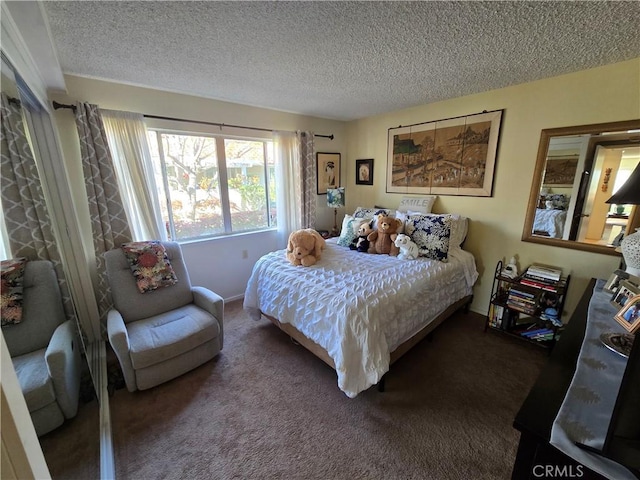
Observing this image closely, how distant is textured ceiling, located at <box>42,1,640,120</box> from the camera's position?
1301mm

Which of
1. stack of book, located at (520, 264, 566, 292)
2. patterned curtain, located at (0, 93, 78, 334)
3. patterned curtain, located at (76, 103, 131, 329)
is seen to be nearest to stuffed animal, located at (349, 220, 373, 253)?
stack of book, located at (520, 264, 566, 292)

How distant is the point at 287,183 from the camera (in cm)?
348

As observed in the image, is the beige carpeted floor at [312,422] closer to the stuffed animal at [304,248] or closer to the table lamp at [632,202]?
the stuffed animal at [304,248]

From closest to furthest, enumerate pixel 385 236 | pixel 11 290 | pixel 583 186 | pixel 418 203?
pixel 11 290
pixel 583 186
pixel 385 236
pixel 418 203

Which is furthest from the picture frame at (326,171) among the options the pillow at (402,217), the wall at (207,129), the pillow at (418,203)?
the pillow at (402,217)

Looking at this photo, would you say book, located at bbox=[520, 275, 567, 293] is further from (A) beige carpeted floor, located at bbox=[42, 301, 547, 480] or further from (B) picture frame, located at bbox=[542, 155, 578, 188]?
(B) picture frame, located at bbox=[542, 155, 578, 188]

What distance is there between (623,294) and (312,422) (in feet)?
6.21

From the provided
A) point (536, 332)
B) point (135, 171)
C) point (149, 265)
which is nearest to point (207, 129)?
point (135, 171)

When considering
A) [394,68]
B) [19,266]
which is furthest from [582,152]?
[19,266]

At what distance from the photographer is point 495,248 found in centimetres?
276

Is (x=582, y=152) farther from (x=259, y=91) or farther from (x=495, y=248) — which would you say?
(x=259, y=91)

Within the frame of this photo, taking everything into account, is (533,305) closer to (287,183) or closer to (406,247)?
(406,247)

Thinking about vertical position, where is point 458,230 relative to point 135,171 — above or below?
below

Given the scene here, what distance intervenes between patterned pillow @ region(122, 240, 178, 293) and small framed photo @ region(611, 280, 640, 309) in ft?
9.98
